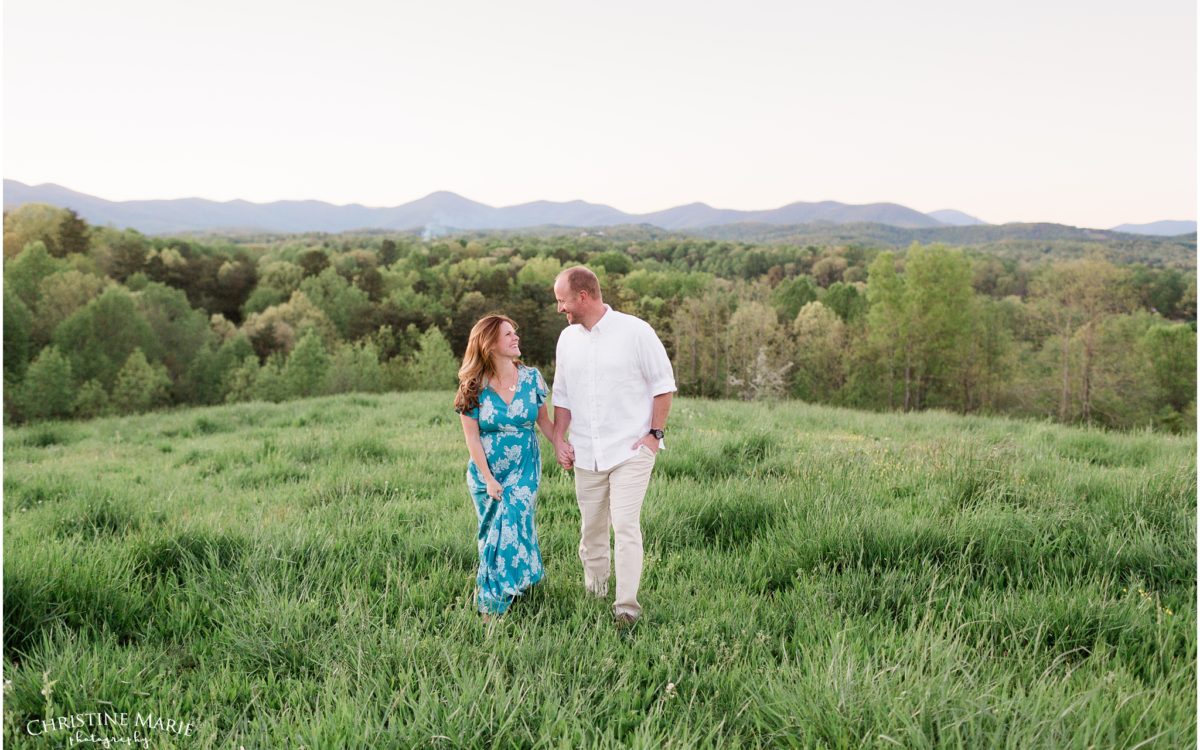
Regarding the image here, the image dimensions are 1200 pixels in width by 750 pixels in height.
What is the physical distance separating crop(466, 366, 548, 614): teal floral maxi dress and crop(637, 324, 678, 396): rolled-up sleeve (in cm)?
74

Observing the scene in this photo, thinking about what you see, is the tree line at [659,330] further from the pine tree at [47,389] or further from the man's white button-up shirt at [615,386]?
the man's white button-up shirt at [615,386]

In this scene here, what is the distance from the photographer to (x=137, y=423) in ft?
55.2

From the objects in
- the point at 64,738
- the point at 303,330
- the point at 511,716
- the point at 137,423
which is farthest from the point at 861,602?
the point at 303,330

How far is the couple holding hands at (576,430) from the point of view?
4.32 metres

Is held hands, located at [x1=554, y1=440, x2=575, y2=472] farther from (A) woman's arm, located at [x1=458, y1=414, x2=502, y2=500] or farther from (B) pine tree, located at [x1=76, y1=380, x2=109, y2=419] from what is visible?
(B) pine tree, located at [x1=76, y1=380, x2=109, y2=419]

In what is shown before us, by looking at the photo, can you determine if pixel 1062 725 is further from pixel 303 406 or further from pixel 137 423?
pixel 137 423

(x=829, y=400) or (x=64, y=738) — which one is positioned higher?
(x=64, y=738)

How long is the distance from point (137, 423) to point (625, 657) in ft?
57.2

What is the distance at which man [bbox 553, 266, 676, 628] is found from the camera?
4348 mm

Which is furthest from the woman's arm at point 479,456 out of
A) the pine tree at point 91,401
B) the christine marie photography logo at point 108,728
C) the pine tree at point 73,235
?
the pine tree at point 73,235

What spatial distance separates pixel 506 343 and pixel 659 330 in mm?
45298

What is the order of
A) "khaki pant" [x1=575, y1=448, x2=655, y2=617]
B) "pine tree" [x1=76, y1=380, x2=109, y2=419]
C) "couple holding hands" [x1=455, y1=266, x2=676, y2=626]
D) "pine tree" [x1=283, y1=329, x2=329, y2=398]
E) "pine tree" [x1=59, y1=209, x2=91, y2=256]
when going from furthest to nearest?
"pine tree" [x1=59, y1=209, x2=91, y2=256], "pine tree" [x1=283, y1=329, x2=329, y2=398], "pine tree" [x1=76, y1=380, x2=109, y2=419], "couple holding hands" [x1=455, y1=266, x2=676, y2=626], "khaki pant" [x1=575, y1=448, x2=655, y2=617]

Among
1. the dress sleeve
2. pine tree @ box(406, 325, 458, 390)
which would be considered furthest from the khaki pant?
pine tree @ box(406, 325, 458, 390)

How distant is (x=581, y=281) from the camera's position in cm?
437
